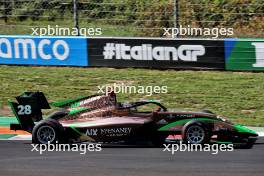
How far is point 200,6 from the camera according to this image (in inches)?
744

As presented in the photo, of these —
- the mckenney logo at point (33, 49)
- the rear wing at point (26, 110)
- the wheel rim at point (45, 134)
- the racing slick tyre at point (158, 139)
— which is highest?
the mckenney logo at point (33, 49)

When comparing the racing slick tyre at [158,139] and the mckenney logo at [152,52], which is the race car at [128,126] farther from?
the mckenney logo at [152,52]

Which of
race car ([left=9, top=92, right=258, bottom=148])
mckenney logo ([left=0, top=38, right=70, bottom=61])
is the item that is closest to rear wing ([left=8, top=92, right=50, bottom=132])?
race car ([left=9, top=92, right=258, bottom=148])

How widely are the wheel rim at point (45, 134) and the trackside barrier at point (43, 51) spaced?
257 inches

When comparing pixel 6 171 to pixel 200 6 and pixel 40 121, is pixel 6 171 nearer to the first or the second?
pixel 40 121

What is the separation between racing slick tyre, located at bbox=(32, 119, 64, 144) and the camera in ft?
38.8

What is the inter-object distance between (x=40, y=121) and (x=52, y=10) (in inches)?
347

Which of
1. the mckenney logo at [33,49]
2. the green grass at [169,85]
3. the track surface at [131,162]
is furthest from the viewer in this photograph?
the mckenney logo at [33,49]

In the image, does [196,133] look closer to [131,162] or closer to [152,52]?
[131,162]

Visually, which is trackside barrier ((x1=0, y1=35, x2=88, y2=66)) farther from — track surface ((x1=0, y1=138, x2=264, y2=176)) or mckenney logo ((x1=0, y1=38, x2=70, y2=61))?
track surface ((x1=0, y1=138, x2=264, y2=176))

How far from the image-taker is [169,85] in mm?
17297

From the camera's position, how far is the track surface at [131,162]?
1017 centimetres

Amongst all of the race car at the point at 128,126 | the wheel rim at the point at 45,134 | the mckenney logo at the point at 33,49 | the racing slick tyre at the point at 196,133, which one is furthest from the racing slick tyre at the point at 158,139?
the mckenney logo at the point at 33,49

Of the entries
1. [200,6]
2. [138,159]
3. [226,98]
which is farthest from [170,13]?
[138,159]
